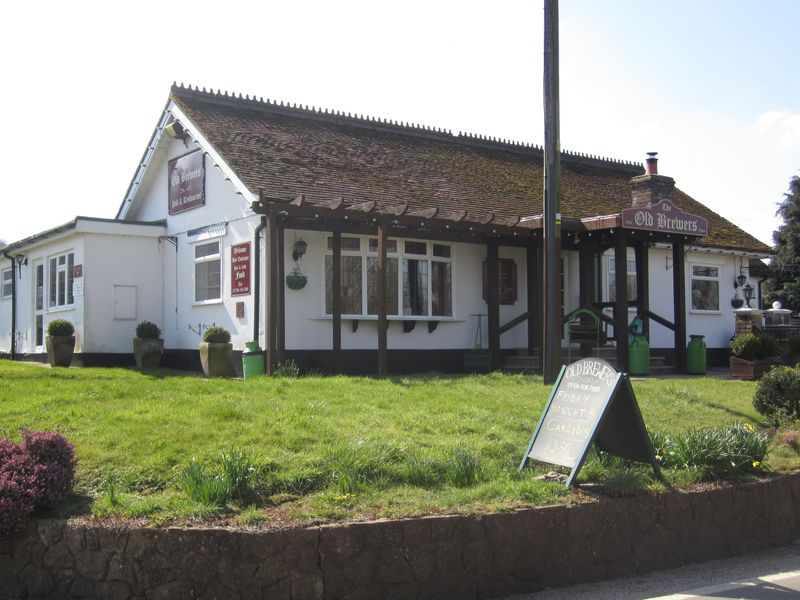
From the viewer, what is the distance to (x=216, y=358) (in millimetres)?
15461

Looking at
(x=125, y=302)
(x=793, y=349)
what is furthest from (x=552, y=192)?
(x=125, y=302)

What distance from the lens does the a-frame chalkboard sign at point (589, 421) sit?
7395mm

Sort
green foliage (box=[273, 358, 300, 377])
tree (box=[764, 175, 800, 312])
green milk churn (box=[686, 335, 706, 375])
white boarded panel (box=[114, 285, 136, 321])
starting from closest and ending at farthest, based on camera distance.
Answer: green foliage (box=[273, 358, 300, 377]) < green milk churn (box=[686, 335, 706, 375]) < white boarded panel (box=[114, 285, 136, 321]) < tree (box=[764, 175, 800, 312])

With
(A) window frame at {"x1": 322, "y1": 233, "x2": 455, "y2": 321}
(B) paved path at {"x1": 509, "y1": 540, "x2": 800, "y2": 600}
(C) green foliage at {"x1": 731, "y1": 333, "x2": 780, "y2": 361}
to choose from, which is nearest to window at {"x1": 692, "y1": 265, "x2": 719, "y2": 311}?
(C) green foliage at {"x1": 731, "y1": 333, "x2": 780, "y2": 361}

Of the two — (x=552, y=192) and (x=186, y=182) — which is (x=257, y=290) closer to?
(x=186, y=182)

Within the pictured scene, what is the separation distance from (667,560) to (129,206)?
18.2 meters

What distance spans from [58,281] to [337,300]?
849cm

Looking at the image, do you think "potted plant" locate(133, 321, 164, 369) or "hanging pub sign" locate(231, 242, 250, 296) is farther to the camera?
"potted plant" locate(133, 321, 164, 369)

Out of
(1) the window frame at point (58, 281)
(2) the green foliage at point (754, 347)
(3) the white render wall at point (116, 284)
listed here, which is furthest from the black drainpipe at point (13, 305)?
(2) the green foliage at point (754, 347)

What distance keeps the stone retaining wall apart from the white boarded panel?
13.4 meters

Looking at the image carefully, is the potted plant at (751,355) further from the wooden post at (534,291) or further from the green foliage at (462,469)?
the green foliage at (462,469)

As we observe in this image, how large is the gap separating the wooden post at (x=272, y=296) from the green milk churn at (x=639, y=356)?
7.54 metres

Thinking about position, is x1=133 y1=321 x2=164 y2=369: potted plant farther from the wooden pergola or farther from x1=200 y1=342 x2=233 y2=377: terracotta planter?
the wooden pergola

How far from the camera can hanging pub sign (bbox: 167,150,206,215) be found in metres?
18.5
